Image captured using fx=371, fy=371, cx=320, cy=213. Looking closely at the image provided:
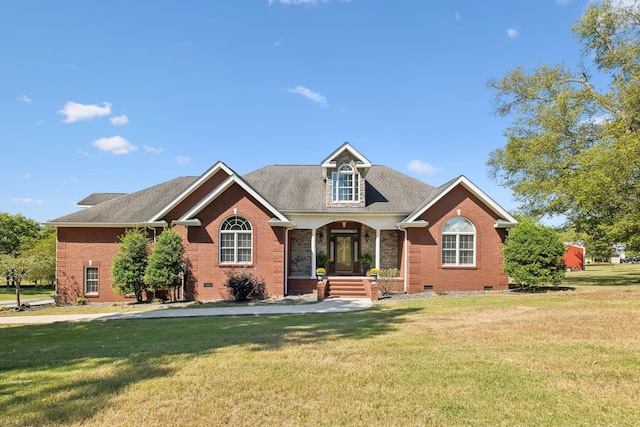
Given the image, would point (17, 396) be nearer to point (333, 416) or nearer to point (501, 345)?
point (333, 416)

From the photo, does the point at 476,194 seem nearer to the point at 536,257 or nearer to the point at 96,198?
the point at 536,257

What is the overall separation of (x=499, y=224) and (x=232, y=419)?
17537 mm

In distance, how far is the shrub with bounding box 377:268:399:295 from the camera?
18.4 metres

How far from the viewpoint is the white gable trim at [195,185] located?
1936cm

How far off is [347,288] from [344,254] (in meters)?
4.05

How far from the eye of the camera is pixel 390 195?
71.5 feet

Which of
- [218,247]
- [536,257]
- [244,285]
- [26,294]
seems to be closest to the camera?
[536,257]

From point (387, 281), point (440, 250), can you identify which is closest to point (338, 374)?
point (387, 281)

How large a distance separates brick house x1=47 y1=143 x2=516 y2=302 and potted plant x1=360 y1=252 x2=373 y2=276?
0.40 metres

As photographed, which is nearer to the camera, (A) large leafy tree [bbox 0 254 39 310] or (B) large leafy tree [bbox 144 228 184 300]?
(B) large leafy tree [bbox 144 228 184 300]

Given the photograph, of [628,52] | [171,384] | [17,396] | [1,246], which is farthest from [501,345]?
[1,246]

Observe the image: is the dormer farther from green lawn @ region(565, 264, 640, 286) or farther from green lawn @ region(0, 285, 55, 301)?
green lawn @ region(0, 285, 55, 301)

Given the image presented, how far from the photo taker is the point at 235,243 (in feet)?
60.0

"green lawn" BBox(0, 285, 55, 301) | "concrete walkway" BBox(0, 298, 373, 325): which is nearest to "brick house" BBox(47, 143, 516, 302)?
"concrete walkway" BBox(0, 298, 373, 325)
